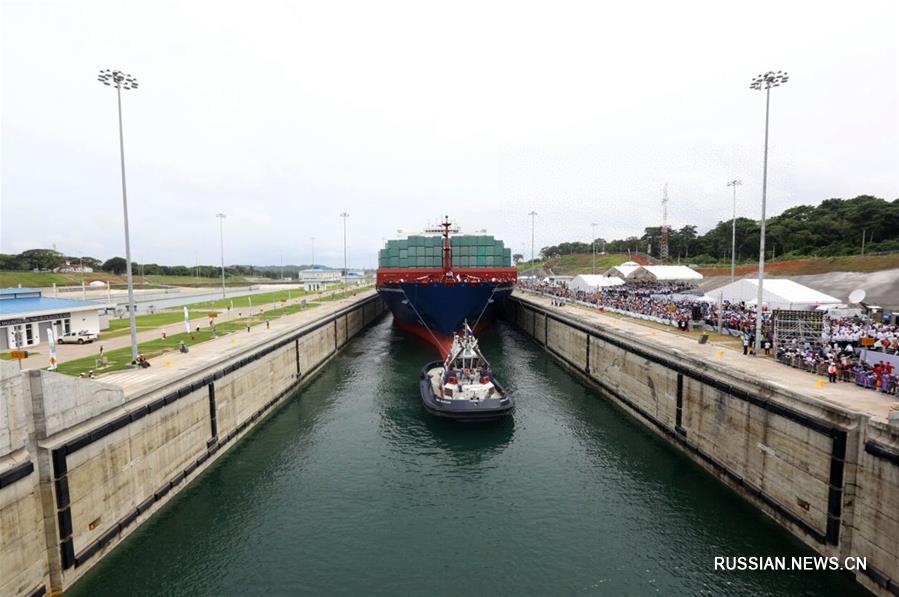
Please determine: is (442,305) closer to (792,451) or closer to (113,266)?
(792,451)

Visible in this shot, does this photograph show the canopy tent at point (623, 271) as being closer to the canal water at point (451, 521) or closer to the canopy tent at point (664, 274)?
the canopy tent at point (664, 274)

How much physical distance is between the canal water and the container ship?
1673 cm

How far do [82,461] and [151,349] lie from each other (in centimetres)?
1687

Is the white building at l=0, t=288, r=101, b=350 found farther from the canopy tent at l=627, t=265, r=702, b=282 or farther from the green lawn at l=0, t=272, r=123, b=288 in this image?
the green lawn at l=0, t=272, r=123, b=288

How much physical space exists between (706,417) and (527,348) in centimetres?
3382

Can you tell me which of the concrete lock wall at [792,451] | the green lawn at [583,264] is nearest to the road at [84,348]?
the concrete lock wall at [792,451]

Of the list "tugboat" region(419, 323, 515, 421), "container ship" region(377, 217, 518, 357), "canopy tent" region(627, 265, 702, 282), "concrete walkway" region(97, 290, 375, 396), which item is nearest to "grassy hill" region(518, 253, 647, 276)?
"canopy tent" region(627, 265, 702, 282)

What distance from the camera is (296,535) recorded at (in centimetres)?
1741

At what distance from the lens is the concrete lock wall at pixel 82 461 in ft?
41.5

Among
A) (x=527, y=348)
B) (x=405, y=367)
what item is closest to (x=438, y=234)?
(x=527, y=348)

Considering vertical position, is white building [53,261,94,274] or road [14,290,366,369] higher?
white building [53,261,94,274]

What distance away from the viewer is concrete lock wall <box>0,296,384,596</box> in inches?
498

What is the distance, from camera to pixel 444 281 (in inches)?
1730

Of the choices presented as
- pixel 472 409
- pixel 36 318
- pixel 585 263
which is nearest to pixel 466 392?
pixel 472 409
